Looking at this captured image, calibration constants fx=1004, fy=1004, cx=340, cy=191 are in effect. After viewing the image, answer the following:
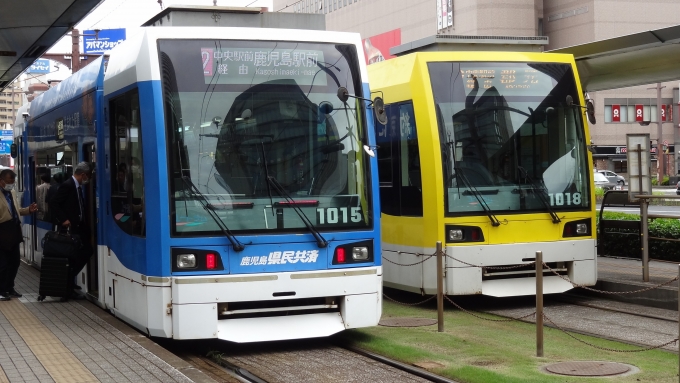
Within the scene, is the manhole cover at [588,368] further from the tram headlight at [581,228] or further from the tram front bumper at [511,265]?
the tram headlight at [581,228]

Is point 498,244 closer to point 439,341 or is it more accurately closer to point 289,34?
point 439,341

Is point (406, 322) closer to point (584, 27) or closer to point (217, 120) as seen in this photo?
point (217, 120)

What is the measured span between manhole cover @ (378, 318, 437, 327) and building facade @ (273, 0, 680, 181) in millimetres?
63181

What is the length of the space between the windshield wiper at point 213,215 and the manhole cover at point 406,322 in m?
2.82

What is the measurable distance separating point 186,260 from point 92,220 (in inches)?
171

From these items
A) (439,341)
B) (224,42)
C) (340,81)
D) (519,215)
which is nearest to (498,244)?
(519,215)

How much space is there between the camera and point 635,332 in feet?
36.1

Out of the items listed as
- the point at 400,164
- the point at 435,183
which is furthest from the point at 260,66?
the point at 400,164

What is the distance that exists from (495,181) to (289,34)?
397cm

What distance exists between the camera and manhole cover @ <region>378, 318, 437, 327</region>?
11.6 meters

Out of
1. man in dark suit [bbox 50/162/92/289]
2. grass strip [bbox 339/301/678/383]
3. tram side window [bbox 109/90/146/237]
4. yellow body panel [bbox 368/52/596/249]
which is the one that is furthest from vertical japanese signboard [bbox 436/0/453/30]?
tram side window [bbox 109/90/146/237]

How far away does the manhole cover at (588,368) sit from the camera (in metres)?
8.55

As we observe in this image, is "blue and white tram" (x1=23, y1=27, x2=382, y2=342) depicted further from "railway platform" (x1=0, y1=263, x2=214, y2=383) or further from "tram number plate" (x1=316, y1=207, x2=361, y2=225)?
"railway platform" (x1=0, y1=263, x2=214, y2=383)

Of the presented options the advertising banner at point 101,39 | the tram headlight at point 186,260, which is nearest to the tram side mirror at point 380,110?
the tram headlight at point 186,260
